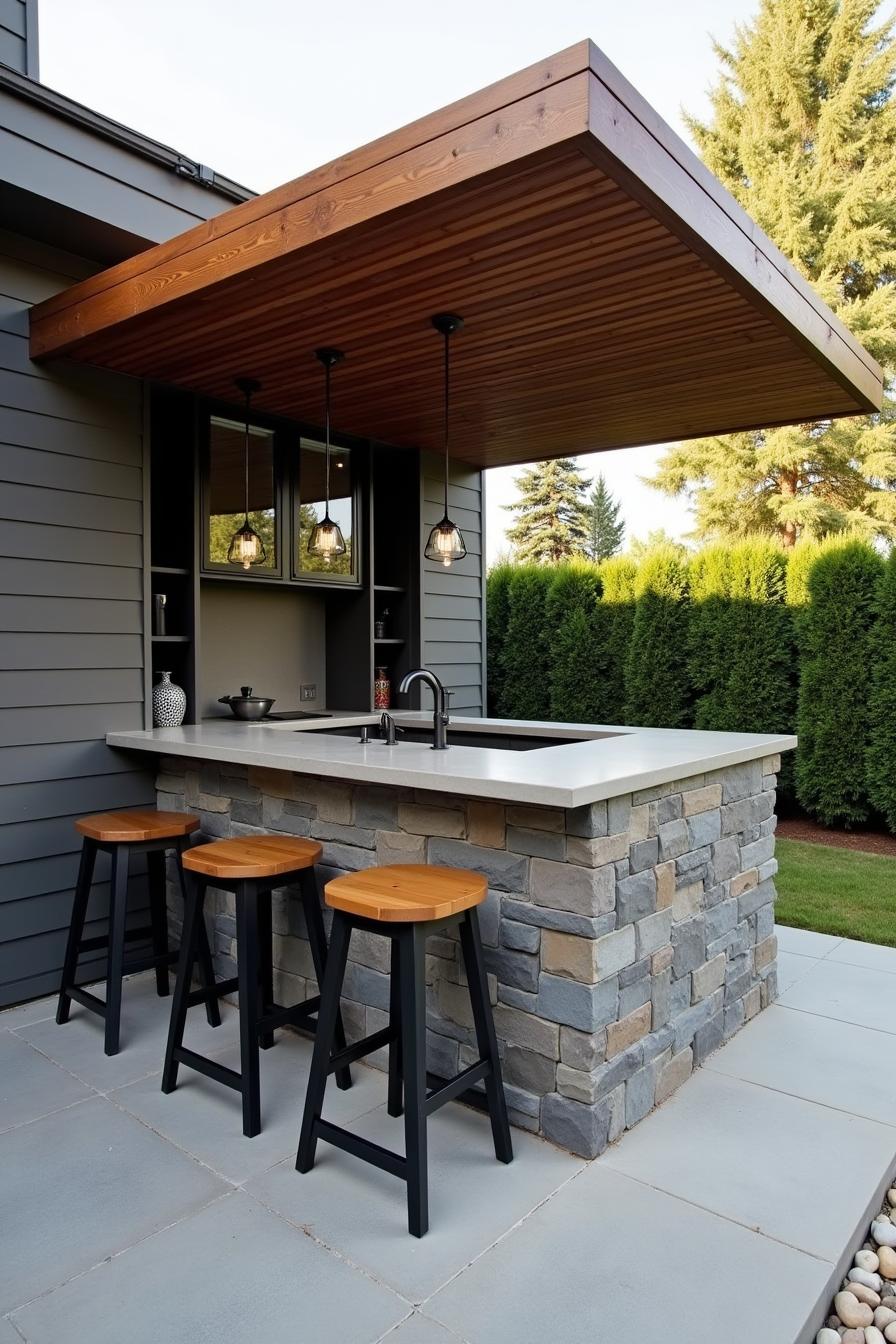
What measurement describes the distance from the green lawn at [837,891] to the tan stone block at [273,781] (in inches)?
100

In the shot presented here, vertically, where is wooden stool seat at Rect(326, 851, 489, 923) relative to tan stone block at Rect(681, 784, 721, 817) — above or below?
below

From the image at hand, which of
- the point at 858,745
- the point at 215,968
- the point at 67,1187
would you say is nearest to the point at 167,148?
the point at 215,968

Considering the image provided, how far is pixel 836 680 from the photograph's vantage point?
569cm

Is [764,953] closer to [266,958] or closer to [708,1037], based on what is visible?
[708,1037]

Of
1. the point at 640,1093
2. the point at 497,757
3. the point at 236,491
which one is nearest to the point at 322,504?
the point at 236,491

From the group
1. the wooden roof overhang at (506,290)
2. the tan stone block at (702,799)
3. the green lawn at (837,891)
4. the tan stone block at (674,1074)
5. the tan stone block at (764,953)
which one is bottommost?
the green lawn at (837,891)

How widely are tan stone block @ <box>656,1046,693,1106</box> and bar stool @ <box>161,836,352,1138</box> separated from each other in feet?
2.92

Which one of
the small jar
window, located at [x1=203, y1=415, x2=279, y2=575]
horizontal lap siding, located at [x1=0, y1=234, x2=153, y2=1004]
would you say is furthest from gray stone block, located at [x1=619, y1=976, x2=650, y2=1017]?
the small jar

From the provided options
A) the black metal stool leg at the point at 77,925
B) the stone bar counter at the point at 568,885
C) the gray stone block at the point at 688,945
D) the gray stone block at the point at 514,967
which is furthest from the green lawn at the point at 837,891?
the black metal stool leg at the point at 77,925

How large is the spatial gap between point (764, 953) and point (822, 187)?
11.5 m

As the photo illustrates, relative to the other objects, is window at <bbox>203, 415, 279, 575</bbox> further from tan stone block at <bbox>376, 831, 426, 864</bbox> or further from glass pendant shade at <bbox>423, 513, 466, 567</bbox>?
tan stone block at <bbox>376, 831, 426, 864</bbox>

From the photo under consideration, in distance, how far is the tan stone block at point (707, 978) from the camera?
8.44 ft

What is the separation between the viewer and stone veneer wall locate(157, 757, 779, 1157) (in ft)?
7.01

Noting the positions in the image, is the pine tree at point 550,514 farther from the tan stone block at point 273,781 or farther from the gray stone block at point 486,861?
the gray stone block at point 486,861
